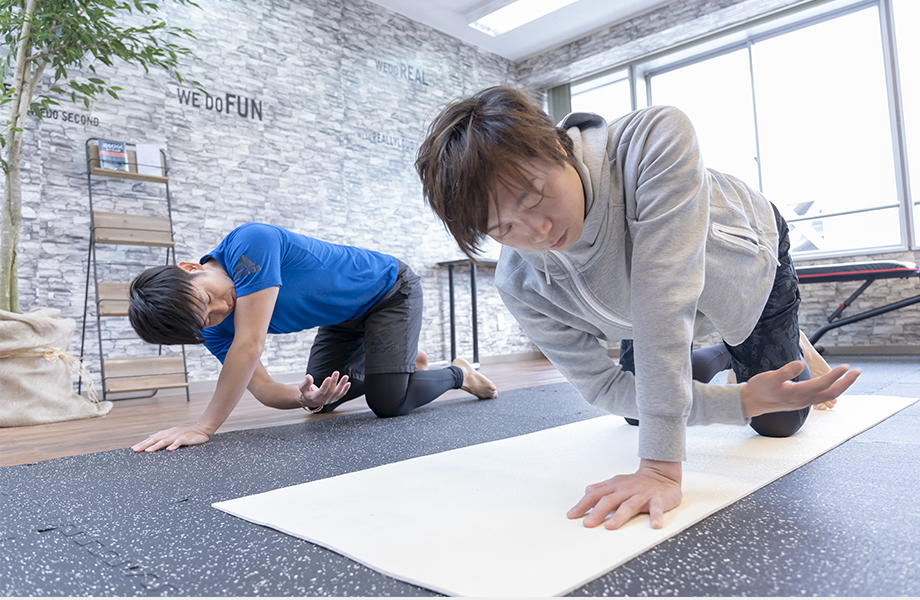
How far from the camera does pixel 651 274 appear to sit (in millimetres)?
780

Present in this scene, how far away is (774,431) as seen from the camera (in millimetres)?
1202

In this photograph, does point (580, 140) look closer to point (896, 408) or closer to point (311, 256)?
point (311, 256)

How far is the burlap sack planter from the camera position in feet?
6.84

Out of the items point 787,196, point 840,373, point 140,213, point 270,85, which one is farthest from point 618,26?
point 840,373

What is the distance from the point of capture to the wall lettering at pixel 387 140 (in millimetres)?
4173

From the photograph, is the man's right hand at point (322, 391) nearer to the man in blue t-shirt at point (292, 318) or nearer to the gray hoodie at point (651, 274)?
the man in blue t-shirt at point (292, 318)

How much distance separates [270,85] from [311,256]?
7.86ft

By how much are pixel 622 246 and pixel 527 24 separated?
4.27 metres

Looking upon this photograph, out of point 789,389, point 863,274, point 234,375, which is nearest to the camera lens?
point 789,389

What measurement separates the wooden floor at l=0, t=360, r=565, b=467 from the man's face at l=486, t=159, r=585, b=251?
133cm

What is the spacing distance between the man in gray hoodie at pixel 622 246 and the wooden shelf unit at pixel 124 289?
2424mm

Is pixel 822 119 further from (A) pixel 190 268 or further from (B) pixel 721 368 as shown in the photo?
(A) pixel 190 268

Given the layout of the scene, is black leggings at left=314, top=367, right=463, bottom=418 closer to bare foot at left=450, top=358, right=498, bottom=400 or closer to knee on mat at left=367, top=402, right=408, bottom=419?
knee on mat at left=367, top=402, right=408, bottom=419

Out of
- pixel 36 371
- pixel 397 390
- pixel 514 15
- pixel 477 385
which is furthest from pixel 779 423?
pixel 514 15
